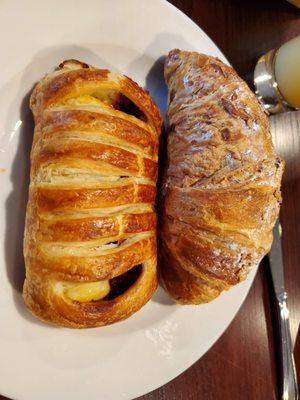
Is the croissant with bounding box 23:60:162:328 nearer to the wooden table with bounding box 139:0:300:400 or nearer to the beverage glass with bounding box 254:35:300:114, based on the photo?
the wooden table with bounding box 139:0:300:400

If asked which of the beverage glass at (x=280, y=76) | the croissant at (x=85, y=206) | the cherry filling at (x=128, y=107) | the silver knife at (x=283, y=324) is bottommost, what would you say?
the silver knife at (x=283, y=324)

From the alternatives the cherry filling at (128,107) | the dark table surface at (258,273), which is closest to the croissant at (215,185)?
the cherry filling at (128,107)

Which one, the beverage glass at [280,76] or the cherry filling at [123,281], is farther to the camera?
the beverage glass at [280,76]

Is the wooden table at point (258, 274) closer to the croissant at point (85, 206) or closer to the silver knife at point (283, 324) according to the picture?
the silver knife at point (283, 324)

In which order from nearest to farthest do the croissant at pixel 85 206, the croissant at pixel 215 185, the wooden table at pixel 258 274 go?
the croissant at pixel 85 206
the croissant at pixel 215 185
the wooden table at pixel 258 274

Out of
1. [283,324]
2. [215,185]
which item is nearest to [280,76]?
[215,185]

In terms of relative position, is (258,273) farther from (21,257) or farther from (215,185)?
(21,257)

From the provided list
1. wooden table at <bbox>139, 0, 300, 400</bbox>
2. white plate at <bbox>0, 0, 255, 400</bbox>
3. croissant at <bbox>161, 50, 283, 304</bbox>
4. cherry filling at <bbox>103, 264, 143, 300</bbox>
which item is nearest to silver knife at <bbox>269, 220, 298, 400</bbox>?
wooden table at <bbox>139, 0, 300, 400</bbox>
